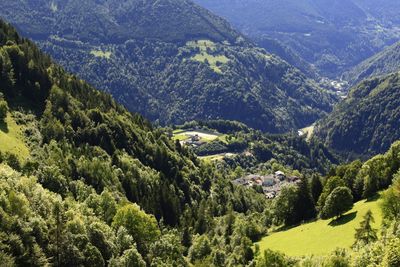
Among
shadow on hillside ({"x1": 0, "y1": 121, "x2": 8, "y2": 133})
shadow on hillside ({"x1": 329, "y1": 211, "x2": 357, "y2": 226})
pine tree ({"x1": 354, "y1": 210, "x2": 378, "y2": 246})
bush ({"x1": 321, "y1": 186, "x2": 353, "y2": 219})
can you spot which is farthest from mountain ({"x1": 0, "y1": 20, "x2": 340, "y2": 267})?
pine tree ({"x1": 354, "y1": 210, "x2": 378, "y2": 246})

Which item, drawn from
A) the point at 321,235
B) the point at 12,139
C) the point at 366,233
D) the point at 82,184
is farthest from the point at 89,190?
the point at 366,233

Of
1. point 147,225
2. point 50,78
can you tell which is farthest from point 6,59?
point 147,225

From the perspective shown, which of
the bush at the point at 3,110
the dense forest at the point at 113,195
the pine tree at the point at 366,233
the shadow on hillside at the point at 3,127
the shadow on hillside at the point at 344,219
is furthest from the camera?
the bush at the point at 3,110

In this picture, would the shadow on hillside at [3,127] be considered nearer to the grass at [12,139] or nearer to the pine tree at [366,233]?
the grass at [12,139]

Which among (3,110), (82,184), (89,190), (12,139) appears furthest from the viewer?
(3,110)

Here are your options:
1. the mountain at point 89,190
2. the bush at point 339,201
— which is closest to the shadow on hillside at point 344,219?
the bush at point 339,201

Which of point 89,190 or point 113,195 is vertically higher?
point 89,190

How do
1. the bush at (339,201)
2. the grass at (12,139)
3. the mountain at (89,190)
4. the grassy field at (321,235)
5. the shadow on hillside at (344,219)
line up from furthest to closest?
1. the grass at (12,139)
2. the bush at (339,201)
3. the shadow on hillside at (344,219)
4. the grassy field at (321,235)
5. the mountain at (89,190)

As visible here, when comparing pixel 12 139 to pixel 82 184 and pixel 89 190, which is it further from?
pixel 89 190
